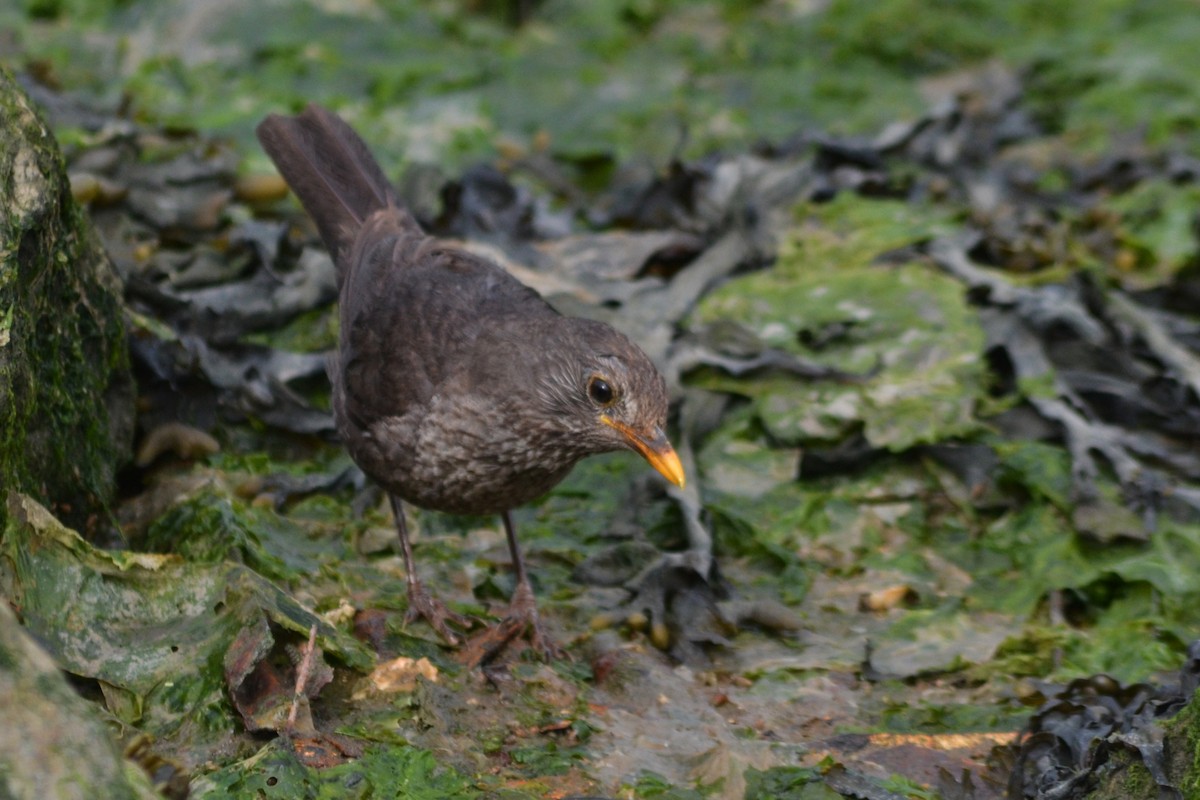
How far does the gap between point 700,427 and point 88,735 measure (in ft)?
11.8

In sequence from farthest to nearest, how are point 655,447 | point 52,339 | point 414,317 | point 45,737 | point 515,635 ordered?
point 414,317
point 515,635
point 655,447
point 52,339
point 45,737

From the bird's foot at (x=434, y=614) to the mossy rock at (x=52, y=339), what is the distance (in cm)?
102

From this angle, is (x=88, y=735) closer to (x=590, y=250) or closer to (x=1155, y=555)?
(x=1155, y=555)

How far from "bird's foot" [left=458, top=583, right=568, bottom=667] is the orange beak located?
679 mm

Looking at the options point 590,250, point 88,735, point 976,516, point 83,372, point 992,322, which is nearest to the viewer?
point 88,735

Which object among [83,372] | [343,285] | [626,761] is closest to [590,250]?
[343,285]

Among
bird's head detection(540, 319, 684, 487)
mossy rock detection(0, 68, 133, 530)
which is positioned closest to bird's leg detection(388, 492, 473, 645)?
bird's head detection(540, 319, 684, 487)

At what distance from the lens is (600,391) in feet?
14.1

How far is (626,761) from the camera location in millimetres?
3848

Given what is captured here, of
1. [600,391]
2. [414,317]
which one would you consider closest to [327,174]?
[414,317]

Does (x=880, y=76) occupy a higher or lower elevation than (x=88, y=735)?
lower

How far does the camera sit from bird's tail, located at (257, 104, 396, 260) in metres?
5.39

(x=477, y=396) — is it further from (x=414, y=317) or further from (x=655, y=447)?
(x=655, y=447)

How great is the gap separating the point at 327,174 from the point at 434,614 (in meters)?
1.97
